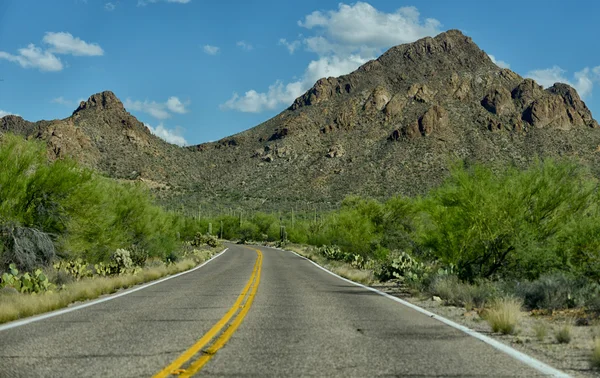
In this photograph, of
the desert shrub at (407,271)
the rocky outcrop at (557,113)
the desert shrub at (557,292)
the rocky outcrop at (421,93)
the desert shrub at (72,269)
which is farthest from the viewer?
the rocky outcrop at (421,93)

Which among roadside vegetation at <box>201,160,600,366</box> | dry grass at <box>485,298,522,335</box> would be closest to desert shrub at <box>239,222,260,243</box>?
roadside vegetation at <box>201,160,600,366</box>

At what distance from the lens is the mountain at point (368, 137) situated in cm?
9356

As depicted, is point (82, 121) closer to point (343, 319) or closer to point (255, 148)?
point (255, 148)

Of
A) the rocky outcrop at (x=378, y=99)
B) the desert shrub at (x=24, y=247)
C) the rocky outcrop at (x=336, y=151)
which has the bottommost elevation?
the desert shrub at (x=24, y=247)

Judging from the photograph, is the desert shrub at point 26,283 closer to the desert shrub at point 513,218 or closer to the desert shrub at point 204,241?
the desert shrub at point 513,218

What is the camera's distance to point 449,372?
20.1ft

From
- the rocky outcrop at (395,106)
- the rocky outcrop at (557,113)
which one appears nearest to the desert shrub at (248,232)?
the rocky outcrop at (395,106)

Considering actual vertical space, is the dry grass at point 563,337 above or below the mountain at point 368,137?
below

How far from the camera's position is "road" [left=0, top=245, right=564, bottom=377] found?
617 cm

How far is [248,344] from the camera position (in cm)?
782

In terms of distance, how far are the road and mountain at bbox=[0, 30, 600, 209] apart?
71200 mm

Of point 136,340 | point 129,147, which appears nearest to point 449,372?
point 136,340

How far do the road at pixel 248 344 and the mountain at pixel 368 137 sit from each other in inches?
2803

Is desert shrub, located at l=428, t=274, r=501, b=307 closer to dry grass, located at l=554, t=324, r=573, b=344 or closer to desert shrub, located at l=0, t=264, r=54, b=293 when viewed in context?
dry grass, located at l=554, t=324, r=573, b=344
